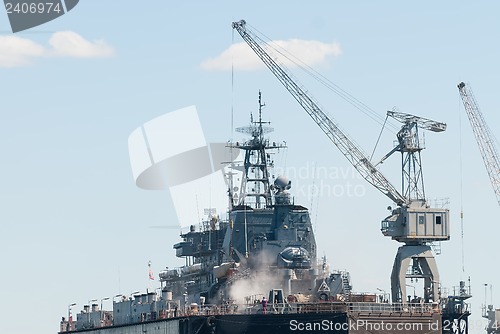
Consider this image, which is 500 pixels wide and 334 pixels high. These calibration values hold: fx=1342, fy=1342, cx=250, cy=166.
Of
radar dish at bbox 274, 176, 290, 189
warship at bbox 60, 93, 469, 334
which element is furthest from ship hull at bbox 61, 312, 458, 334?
radar dish at bbox 274, 176, 290, 189

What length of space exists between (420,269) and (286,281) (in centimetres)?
1343

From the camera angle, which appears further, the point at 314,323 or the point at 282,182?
the point at 282,182

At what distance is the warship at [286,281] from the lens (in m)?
102

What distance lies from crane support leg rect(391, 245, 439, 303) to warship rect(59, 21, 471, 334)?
0.28 feet

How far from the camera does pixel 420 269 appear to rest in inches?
4619

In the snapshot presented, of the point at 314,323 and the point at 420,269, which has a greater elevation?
the point at 420,269

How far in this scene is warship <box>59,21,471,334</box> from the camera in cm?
10194

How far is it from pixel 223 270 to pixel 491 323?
4961 centimetres

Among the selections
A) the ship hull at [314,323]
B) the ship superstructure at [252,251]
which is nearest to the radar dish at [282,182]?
the ship superstructure at [252,251]

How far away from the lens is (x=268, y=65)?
Answer: 434ft

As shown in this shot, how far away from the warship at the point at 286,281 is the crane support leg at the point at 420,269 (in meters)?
0.09

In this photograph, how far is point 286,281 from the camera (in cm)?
11106

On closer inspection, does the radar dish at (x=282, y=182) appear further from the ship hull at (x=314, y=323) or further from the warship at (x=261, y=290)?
the ship hull at (x=314, y=323)

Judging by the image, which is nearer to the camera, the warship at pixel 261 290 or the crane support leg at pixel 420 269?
the warship at pixel 261 290
